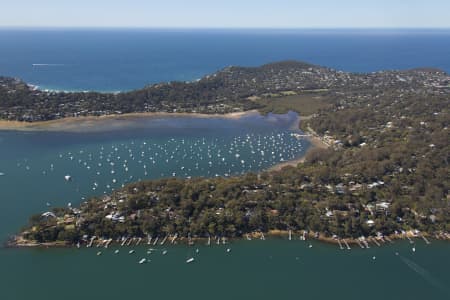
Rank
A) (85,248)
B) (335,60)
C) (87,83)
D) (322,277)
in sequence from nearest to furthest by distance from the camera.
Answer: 1. (322,277)
2. (85,248)
3. (87,83)
4. (335,60)

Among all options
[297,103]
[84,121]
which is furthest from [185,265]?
[297,103]

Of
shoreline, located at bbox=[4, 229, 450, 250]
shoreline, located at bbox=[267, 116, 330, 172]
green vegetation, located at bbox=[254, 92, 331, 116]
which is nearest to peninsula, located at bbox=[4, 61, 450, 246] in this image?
shoreline, located at bbox=[4, 229, 450, 250]

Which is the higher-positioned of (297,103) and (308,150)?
(297,103)

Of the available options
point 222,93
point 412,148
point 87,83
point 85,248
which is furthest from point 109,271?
point 87,83

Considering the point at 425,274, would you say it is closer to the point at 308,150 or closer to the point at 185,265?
the point at 185,265

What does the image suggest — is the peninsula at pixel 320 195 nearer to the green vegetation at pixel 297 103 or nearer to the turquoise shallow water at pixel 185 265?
the turquoise shallow water at pixel 185 265

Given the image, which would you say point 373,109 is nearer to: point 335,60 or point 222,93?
point 222,93
